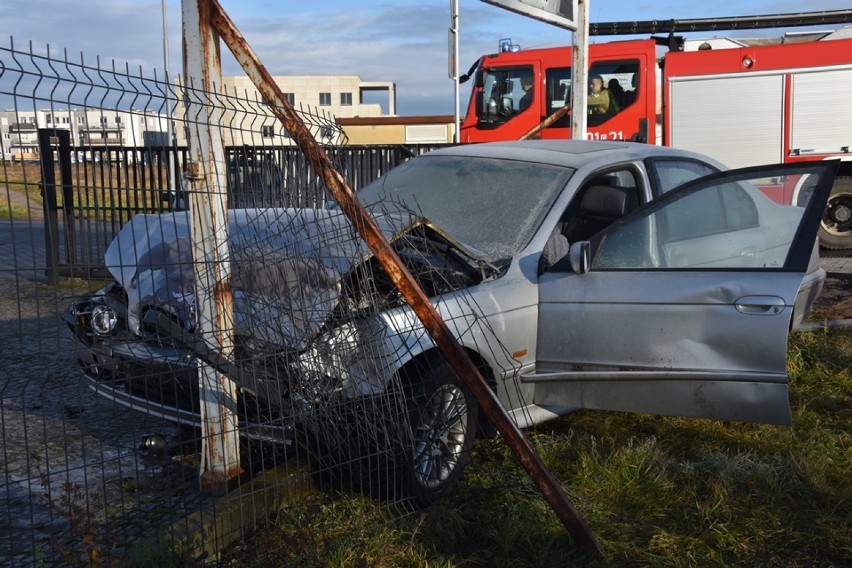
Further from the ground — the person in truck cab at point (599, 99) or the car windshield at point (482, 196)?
the person in truck cab at point (599, 99)

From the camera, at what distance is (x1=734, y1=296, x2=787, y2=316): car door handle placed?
401cm

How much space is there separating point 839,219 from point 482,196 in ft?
30.6

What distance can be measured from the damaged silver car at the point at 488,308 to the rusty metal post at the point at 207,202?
0.26 ft

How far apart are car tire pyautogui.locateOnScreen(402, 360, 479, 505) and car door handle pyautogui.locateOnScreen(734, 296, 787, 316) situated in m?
1.37

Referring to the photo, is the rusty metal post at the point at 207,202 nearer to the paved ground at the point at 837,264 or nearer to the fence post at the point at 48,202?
the fence post at the point at 48,202

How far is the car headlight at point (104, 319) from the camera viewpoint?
13.5 feet

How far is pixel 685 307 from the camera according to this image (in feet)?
13.7

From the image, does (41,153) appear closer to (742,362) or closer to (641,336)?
(641,336)

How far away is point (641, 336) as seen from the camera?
13.9ft

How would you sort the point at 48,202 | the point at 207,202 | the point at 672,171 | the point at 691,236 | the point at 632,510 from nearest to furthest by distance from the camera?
the point at 48,202 → the point at 207,202 → the point at 632,510 → the point at 691,236 → the point at 672,171

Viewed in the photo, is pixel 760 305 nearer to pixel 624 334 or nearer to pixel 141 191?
pixel 624 334

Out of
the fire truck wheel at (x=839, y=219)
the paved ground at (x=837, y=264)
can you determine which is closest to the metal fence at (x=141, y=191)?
the paved ground at (x=837, y=264)

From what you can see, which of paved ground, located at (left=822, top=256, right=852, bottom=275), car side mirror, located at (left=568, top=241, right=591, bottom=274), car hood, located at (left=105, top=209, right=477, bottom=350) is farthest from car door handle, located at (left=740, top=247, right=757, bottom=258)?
paved ground, located at (left=822, top=256, right=852, bottom=275)

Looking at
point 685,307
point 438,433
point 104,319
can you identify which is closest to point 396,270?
point 438,433
